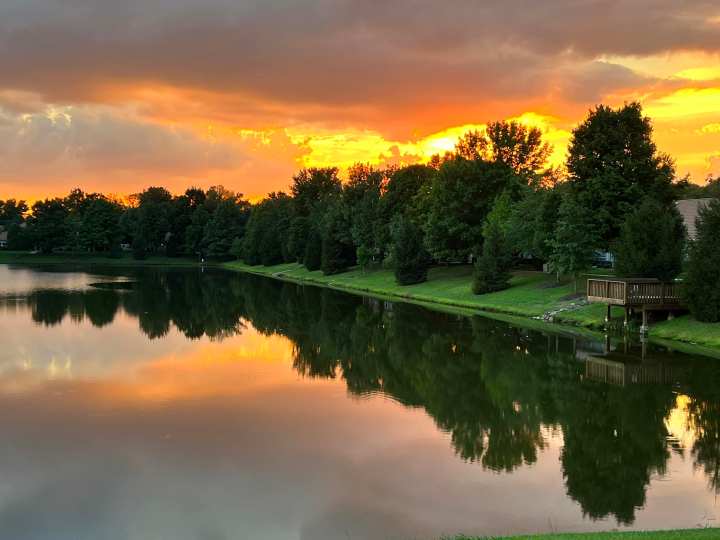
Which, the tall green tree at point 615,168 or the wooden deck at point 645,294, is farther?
the tall green tree at point 615,168

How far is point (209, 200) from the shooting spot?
6063 inches

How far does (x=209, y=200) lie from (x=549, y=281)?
114218 mm

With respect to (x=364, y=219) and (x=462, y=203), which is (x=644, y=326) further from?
(x=364, y=219)

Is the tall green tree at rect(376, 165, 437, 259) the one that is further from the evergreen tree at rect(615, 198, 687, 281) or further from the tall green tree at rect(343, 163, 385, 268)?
the evergreen tree at rect(615, 198, 687, 281)

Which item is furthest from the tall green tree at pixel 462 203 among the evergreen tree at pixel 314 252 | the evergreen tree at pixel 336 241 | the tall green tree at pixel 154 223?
the tall green tree at pixel 154 223

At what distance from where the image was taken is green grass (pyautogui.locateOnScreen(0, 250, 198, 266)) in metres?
131

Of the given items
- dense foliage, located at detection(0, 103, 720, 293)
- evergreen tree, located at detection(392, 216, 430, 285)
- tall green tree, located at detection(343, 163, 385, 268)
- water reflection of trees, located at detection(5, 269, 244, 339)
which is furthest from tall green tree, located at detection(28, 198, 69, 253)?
evergreen tree, located at detection(392, 216, 430, 285)

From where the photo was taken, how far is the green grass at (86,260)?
131125mm

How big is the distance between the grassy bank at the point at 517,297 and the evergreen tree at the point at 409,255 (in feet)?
3.56

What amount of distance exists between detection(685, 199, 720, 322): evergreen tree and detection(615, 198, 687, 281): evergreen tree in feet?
9.61

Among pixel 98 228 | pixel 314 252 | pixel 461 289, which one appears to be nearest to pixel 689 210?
pixel 461 289

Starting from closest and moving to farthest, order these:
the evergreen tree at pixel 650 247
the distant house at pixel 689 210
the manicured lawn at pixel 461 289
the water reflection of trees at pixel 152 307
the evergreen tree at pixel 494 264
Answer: the evergreen tree at pixel 650 247 < the water reflection of trees at pixel 152 307 < the manicured lawn at pixel 461 289 < the evergreen tree at pixel 494 264 < the distant house at pixel 689 210

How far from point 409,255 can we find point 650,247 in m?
29.7

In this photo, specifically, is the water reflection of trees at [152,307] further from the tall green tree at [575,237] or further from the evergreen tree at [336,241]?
the tall green tree at [575,237]
